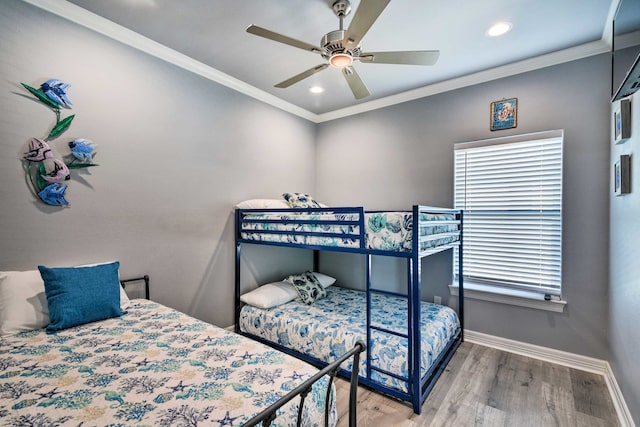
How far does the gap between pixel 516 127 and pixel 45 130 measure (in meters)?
3.74

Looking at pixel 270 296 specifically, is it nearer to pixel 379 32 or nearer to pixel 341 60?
pixel 341 60

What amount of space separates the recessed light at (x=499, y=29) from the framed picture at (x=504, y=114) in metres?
0.70

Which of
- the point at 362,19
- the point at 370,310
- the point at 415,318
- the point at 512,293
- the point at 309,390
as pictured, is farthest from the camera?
the point at 512,293

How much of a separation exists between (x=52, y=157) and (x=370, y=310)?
2427 millimetres

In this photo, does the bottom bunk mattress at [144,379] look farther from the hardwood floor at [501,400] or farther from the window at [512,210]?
the window at [512,210]

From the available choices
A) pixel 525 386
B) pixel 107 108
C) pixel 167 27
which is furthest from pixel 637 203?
pixel 107 108

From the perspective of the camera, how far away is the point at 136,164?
2346 mm

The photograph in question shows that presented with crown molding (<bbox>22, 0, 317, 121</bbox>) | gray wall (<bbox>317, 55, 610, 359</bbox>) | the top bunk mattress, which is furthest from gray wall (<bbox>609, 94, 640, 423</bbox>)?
crown molding (<bbox>22, 0, 317, 121</bbox>)

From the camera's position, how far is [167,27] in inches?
86.9

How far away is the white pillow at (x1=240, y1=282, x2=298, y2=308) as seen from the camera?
110 inches

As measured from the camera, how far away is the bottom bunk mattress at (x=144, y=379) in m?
1.01

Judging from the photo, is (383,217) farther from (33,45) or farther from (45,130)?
(33,45)

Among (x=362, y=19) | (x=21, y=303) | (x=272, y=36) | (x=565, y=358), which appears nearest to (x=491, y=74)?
(x=362, y=19)

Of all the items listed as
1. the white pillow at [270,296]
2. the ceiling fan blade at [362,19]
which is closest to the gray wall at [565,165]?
the white pillow at [270,296]
